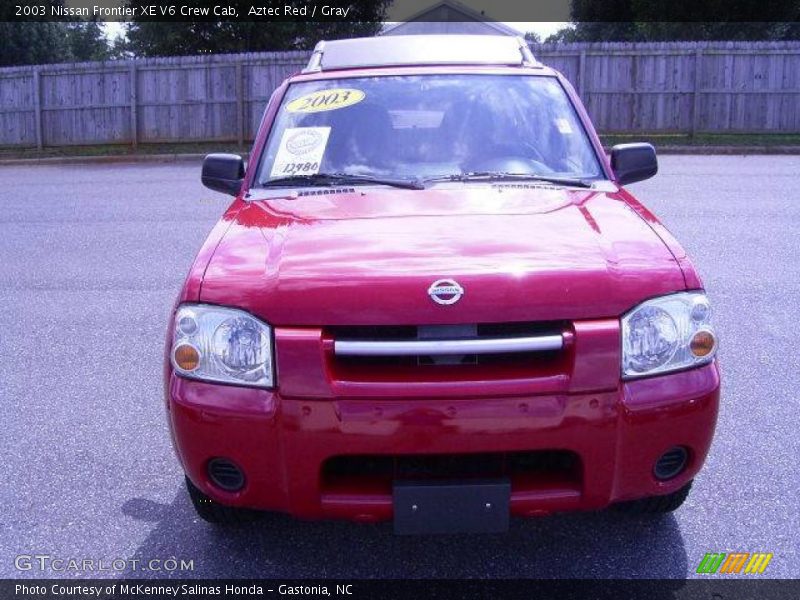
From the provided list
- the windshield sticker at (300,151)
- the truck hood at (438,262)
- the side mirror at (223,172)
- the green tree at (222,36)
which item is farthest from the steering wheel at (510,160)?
the green tree at (222,36)

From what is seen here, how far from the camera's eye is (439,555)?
3.36 meters

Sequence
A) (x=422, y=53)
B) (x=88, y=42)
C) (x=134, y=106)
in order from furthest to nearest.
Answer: (x=88, y=42) < (x=134, y=106) < (x=422, y=53)

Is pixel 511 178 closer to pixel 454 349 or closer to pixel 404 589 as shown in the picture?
pixel 454 349

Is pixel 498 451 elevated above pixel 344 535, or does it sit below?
above

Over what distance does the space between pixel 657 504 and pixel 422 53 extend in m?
2.65

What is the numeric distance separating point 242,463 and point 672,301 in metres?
1.43

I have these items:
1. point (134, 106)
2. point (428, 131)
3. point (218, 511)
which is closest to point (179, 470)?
point (218, 511)

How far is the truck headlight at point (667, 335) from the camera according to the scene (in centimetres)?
282

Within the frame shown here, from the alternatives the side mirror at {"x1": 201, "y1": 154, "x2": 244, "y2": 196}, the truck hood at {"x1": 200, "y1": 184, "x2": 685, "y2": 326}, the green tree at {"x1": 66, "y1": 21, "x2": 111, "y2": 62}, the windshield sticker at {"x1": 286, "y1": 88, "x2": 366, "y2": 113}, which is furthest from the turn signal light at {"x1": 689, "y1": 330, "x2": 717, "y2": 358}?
the green tree at {"x1": 66, "y1": 21, "x2": 111, "y2": 62}

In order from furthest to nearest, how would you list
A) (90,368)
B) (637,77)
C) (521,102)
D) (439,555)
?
(637,77), (90,368), (521,102), (439,555)

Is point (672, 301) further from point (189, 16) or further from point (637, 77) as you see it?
point (189, 16)

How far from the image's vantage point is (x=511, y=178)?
3.92 meters

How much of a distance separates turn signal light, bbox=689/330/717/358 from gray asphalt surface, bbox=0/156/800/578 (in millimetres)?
827

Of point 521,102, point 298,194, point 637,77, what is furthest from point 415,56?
point 637,77
